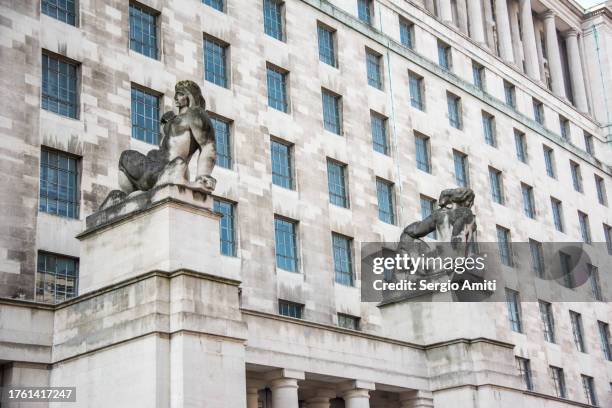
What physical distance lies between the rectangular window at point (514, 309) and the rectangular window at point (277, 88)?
18091 mm

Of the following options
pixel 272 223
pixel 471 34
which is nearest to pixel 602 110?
pixel 471 34

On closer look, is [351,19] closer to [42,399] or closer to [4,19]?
[4,19]

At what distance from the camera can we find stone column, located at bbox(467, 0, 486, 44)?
60000 mm

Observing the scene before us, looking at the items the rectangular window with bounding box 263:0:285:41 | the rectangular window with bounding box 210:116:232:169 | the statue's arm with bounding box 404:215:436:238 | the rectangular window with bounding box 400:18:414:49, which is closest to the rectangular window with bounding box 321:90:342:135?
the rectangular window with bounding box 263:0:285:41

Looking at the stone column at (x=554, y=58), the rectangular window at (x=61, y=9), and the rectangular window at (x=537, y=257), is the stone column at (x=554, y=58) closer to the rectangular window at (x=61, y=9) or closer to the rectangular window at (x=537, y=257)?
the rectangular window at (x=537, y=257)

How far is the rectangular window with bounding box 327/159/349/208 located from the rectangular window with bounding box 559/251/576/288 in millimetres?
20991

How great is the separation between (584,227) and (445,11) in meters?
17.8

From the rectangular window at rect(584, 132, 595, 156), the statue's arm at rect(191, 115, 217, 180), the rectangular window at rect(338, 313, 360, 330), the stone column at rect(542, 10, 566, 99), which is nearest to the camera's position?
the statue's arm at rect(191, 115, 217, 180)

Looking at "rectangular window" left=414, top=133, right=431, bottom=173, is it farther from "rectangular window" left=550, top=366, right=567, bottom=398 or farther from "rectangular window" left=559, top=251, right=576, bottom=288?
"rectangular window" left=559, top=251, right=576, bottom=288

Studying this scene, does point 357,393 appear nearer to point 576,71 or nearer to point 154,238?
point 154,238

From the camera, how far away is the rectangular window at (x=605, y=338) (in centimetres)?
6177

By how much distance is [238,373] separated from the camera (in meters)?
25.6

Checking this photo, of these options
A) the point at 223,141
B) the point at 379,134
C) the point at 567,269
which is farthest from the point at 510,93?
the point at 223,141

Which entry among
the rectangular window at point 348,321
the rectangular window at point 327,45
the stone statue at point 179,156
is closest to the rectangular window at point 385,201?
the rectangular window at point 348,321
